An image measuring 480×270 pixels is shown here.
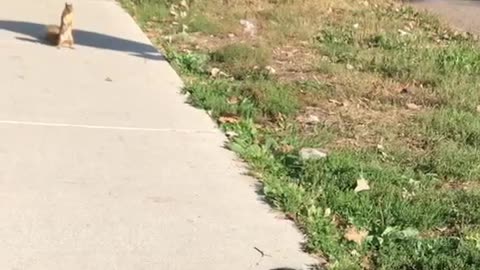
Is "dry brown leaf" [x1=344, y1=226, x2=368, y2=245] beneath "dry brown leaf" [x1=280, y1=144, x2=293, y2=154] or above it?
above

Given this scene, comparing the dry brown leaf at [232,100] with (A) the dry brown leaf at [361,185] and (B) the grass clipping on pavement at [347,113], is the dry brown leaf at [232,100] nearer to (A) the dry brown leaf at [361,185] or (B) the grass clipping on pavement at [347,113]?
(B) the grass clipping on pavement at [347,113]

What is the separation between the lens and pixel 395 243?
15.4 ft

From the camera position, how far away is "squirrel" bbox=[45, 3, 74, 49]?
8.36m

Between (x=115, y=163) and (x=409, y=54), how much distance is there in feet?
14.4

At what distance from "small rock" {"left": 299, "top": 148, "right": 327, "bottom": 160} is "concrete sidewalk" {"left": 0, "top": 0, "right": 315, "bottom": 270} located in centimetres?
→ 44

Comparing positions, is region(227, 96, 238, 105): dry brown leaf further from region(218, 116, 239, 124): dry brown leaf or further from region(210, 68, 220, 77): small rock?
region(210, 68, 220, 77): small rock

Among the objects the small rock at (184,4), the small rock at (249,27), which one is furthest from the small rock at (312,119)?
the small rock at (184,4)

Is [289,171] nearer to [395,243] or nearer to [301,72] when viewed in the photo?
[395,243]

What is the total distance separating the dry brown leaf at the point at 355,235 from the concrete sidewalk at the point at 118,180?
251 millimetres

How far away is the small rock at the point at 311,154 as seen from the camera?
19.0 ft

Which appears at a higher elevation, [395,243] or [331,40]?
[395,243]

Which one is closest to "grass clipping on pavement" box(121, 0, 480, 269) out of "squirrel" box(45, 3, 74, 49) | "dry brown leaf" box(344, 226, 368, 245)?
"dry brown leaf" box(344, 226, 368, 245)

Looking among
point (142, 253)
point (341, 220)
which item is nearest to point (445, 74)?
point (341, 220)

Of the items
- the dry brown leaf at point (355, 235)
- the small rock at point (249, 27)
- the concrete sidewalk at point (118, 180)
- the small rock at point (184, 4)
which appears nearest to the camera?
the concrete sidewalk at point (118, 180)
